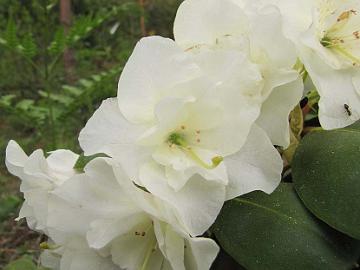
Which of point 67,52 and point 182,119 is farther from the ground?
point 182,119

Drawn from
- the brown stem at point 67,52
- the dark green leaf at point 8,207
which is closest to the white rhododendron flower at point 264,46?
the dark green leaf at point 8,207

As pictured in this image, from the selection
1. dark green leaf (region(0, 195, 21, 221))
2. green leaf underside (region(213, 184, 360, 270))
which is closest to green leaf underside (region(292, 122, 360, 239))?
green leaf underside (region(213, 184, 360, 270))

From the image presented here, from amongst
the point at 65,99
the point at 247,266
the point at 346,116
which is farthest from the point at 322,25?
the point at 65,99

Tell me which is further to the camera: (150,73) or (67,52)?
(67,52)

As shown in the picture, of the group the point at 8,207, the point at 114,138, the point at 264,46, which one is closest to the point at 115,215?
the point at 114,138

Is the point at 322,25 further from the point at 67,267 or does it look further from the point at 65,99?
the point at 65,99

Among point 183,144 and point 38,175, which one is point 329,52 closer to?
point 183,144

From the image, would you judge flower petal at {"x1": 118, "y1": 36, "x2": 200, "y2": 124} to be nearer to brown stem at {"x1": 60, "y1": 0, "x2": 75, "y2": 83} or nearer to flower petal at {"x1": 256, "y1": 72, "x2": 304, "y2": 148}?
flower petal at {"x1": 256, "y1": 72, "x2": 304, "y2": 148}
